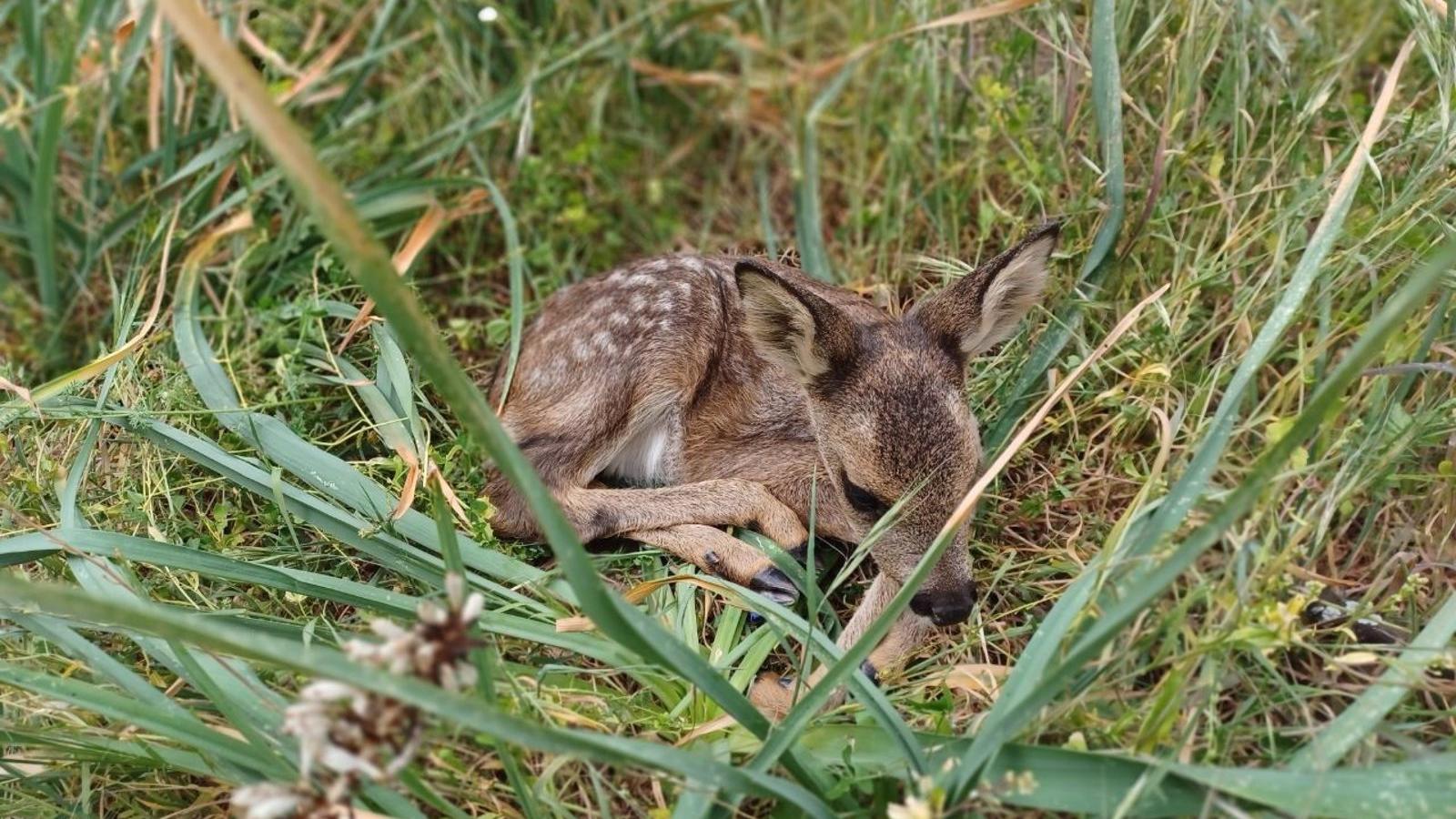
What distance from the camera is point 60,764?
10.5ft

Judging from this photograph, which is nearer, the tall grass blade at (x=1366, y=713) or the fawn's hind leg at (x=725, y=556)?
the tall grass blade at (x=1366, y=713)

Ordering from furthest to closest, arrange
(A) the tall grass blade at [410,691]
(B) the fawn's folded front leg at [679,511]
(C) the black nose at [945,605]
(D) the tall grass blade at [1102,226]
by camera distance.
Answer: (B) the fawn's folded front leg at [679,511], (D) the tall grass blade at [1102,226], (C) the black nose at [945,605], (A) the tall grass blade at [410,691]

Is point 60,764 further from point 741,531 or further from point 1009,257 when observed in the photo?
point 1009,257

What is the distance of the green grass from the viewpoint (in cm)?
277

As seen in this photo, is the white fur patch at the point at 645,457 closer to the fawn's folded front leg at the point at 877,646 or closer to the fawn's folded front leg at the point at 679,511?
the fawn's folded front leg at the point at 679,511

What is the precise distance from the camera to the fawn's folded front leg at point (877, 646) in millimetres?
3520

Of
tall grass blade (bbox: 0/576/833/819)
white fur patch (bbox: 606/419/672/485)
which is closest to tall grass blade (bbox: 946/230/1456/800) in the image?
tall grass blade (bbox: 0/576/833/819)

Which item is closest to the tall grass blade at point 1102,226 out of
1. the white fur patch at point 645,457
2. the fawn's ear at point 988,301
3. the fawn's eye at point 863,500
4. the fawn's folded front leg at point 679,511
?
the fawn's ear at point 988,301

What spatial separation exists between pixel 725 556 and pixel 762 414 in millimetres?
597

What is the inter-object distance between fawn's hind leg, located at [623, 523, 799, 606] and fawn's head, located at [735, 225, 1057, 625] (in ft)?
1.11

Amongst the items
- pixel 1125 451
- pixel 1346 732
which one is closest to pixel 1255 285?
pixel 1125 451

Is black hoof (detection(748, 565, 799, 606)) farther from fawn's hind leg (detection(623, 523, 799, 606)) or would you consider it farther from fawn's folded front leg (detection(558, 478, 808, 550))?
fawn's folded front leg (detection(558, 478, 808, 550))

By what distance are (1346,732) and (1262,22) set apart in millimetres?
2775

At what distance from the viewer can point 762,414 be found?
4402mm
